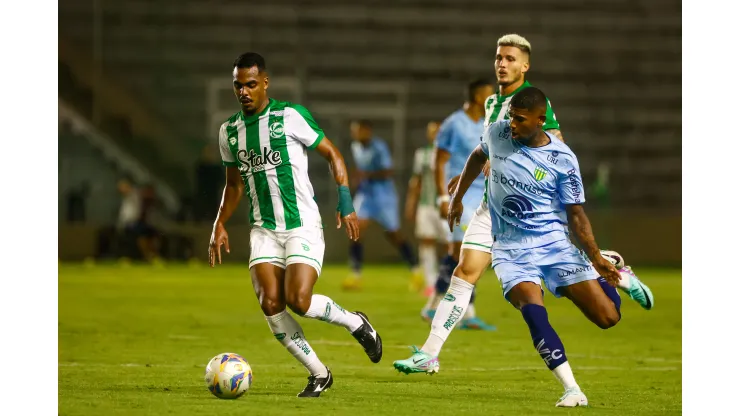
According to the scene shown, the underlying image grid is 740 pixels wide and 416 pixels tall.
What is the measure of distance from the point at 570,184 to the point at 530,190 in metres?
0.22

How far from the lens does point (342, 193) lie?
725 cm

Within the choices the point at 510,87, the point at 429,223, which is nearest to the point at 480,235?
the point at 510,87

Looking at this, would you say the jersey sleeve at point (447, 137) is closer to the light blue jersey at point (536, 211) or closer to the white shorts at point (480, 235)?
the white shorts at point (480, 235)

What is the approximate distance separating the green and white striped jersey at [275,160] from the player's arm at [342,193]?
0.08m

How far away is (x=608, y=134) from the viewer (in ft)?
77.2

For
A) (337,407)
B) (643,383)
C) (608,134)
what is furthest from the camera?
(608,134)

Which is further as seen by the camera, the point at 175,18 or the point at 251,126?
the point at 175,18

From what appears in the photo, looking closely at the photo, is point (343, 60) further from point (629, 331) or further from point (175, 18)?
point (629, 331)

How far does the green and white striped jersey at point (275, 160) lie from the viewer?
726 centimetres

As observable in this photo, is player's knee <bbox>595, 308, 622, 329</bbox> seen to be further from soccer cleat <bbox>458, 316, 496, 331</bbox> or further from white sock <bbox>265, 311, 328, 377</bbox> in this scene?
soccer cleat <bbox>458, 316, 496, 331</bbox>

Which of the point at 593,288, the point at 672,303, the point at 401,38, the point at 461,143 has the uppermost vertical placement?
the point at 401,38

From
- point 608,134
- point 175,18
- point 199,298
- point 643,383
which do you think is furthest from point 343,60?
point 643,383

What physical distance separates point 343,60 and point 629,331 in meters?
13.2

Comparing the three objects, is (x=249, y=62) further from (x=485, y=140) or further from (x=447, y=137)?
(x=447, y=137)
